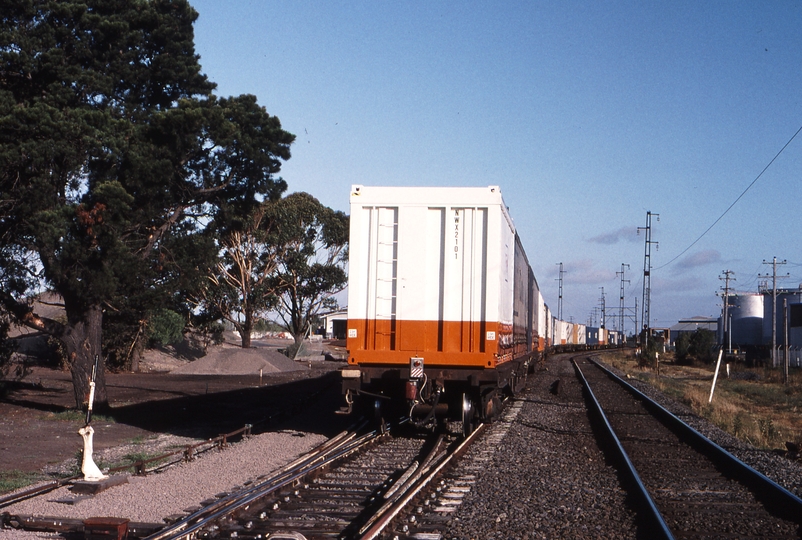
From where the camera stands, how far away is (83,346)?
18.0m

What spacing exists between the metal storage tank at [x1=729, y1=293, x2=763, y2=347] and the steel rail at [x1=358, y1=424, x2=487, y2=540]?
78.5 m

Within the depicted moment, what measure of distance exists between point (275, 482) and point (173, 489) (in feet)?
4.07

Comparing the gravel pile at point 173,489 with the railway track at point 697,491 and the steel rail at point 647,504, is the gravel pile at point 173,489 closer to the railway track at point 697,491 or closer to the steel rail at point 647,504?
the steel rail at point 647,504

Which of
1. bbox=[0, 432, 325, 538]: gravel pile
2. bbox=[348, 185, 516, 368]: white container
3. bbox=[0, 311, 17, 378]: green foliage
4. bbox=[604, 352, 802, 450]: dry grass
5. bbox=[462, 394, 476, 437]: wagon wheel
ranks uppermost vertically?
bbox=[348, 185, 516, 368]: white container

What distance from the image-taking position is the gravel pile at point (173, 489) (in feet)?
24.1

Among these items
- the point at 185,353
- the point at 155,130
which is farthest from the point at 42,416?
the point at 185,353

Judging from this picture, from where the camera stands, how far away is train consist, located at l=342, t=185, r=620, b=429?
1166 centimetres

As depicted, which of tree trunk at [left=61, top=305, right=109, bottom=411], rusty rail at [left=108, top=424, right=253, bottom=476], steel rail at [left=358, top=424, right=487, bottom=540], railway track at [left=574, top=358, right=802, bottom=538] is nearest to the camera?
steel rail at [left=358, top=424, right=487, bottom=540]

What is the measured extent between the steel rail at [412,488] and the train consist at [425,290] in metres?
1.03

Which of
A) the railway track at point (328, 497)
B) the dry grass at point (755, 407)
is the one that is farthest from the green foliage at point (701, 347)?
the railway track at point (328, 497)

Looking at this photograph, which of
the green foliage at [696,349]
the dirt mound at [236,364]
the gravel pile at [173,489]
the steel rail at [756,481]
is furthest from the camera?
the green foliage at [696,349]

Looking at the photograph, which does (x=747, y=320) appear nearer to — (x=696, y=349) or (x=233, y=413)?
(x=696, y=349)

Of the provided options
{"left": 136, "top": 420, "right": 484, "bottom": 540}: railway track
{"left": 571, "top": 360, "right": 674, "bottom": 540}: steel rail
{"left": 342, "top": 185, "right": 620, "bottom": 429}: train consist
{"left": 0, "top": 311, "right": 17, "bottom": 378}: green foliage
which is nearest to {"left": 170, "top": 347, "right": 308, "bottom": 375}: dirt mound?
{"left": 0, "top": 311, "right": 17, "bottom": 378}: green foliage

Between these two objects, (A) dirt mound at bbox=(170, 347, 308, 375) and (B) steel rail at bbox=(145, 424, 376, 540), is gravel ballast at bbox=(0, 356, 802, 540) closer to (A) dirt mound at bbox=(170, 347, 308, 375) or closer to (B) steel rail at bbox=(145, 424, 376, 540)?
(B) steel rail at bbox=(145, 424, 376, 540)
